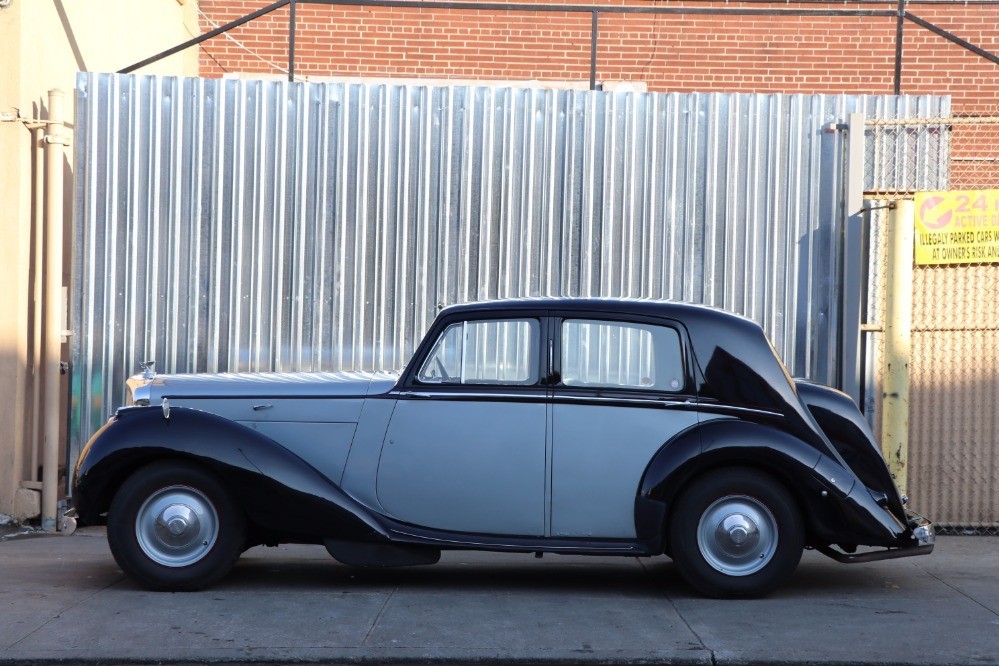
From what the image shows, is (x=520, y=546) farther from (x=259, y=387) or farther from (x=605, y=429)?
(x=259, y=387)

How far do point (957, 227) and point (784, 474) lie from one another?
3358mm

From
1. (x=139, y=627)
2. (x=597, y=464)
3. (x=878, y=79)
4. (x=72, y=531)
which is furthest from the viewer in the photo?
(x=878, y=79)

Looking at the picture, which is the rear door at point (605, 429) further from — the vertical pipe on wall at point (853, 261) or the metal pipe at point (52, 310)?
the metal pipe at point (52, 310)

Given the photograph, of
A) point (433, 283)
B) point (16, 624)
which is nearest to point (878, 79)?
point (433, 283)

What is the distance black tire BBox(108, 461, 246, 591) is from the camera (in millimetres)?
6215

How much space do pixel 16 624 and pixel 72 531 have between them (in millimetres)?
3101

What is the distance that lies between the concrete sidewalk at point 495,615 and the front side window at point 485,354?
1164 millimetres

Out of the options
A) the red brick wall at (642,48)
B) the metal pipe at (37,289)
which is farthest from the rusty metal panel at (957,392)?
the metal pipe at (37,289)

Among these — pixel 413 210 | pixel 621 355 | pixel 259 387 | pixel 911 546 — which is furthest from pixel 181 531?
pixel 911 546

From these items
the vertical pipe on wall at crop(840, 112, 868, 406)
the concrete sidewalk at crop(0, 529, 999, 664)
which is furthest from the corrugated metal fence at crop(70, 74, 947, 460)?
the concrete sidewalk at crop(0, 529, 999, 664)

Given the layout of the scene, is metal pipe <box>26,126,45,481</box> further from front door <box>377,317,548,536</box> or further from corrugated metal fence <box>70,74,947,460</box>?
front door <box>377,317,548,536</box>

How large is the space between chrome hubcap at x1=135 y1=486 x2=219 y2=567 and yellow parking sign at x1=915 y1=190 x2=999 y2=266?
536 cm

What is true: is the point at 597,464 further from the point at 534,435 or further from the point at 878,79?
the point at 878,79

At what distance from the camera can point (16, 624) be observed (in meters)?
5.58
